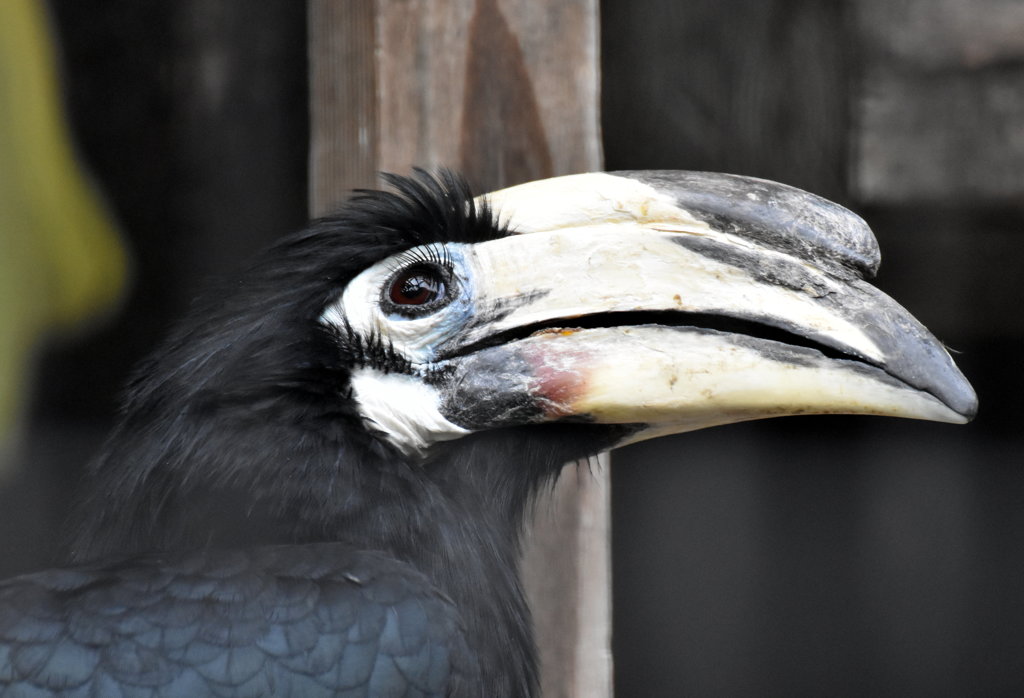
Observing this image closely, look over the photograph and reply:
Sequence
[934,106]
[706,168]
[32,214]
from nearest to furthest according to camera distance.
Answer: [32,214]
[934,106]
[706,168]

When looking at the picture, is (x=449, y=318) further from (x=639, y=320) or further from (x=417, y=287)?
(x=639, y=320)

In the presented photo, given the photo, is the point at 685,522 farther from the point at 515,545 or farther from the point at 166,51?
the point at 166,51

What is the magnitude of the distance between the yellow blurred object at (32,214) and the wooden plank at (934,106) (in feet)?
3.55

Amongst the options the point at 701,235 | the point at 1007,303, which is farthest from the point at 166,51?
the point at 1007,303

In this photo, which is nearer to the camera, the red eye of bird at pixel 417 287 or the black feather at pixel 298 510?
the black feather at pixel 298 510

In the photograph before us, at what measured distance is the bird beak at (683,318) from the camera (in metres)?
1.10

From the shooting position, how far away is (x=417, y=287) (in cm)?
123

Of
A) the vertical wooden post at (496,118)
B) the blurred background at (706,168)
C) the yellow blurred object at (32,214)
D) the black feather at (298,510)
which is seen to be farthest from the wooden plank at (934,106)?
the yellow blurred object at (32,214)

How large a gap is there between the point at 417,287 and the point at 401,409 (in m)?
0.12

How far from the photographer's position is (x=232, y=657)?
3.30 feet

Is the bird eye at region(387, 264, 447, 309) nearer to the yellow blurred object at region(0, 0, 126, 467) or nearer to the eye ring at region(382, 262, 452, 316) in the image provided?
the eye ring at region(382, 262, 452, 316)

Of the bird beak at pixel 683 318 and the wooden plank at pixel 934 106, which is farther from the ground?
the wooden plank at pixel 934 106

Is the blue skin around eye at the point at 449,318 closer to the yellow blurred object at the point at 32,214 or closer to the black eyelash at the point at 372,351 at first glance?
the black eyelash at the point at 372,351

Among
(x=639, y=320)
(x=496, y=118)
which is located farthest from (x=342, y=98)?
(x=639, y=320)
